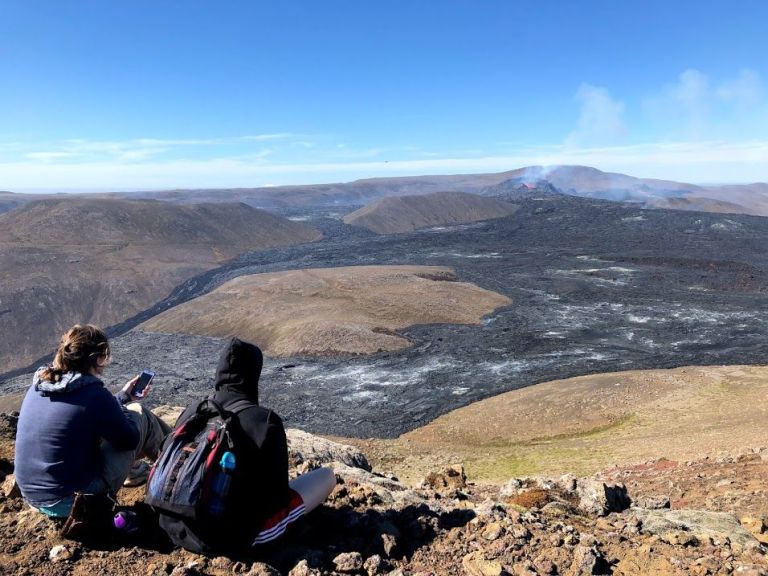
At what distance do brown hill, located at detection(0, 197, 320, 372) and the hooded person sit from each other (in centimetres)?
4479

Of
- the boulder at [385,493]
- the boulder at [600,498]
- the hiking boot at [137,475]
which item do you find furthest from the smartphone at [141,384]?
the boulder at [600,498]

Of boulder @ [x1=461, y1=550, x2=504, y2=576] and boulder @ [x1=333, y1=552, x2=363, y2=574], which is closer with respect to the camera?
boulder @ [x1=333, y1=552, x2=363, y2=574]

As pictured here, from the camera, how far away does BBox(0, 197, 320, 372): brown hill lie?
1848 inches

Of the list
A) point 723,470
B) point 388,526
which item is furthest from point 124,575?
point 723,470

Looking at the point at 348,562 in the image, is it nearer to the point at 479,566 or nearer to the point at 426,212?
the point at 479,566

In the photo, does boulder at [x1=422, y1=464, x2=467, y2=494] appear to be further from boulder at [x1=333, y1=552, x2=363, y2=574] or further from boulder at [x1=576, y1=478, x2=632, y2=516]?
boulder at [x1=333, y1=552, x2=363, y2=574]

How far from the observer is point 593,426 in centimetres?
1817

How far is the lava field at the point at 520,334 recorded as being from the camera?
25.0m

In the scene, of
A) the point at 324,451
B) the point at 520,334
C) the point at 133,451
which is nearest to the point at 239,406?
the point at 133,451

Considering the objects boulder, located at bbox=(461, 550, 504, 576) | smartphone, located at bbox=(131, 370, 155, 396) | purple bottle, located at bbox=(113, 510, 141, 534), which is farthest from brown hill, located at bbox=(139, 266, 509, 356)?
purple bottle, located at bbox=(113, 510, 141, 534)

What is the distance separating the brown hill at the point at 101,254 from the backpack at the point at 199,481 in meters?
44.7

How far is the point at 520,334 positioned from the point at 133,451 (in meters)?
30.7

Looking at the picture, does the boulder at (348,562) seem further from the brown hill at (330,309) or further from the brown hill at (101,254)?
the brown hill at (101,254)

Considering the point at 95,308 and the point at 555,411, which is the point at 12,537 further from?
the point at 95,308
